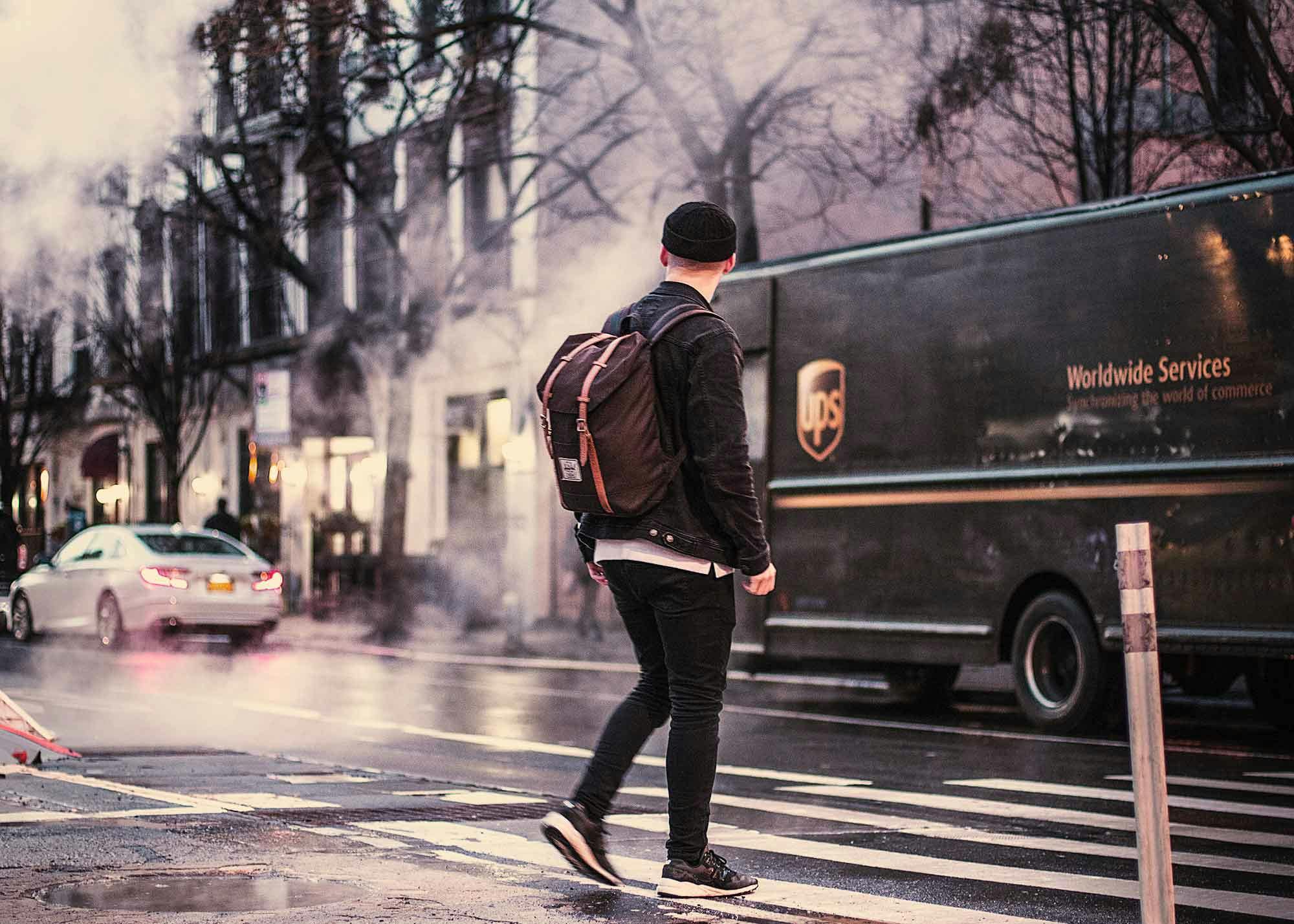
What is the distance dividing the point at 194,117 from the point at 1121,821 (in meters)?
7.28

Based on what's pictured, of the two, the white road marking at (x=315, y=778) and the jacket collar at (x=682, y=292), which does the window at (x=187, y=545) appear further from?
the jacket collar at (x=682, y=292)

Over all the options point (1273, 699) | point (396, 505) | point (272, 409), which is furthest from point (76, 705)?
point (272, 409)

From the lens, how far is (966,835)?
7730mm

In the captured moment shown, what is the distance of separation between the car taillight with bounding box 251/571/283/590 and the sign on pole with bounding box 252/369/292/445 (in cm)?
840

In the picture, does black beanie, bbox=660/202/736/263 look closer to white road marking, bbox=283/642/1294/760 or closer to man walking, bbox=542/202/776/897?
man walking, bbox=542/202/776/897

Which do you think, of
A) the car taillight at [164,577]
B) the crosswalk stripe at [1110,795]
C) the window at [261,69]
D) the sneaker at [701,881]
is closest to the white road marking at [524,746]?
the crosswalk stripe at [1110,795]

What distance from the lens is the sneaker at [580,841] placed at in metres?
5.98

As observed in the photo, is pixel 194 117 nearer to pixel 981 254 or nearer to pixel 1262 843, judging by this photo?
pixel 981 254

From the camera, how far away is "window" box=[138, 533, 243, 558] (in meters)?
22.1

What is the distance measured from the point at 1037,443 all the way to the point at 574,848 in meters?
7.62

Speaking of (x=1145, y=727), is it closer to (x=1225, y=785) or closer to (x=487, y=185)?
(x=1225, y=785)

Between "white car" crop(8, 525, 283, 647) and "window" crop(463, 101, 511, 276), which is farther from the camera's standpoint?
"window" crop(463, 101, 511, 276)

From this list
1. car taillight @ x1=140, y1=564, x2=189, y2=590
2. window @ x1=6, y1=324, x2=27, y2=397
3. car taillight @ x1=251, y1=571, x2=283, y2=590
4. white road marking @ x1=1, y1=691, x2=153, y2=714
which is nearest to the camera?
white road marking @ x1=1, y1=691, x2=153, y2=714

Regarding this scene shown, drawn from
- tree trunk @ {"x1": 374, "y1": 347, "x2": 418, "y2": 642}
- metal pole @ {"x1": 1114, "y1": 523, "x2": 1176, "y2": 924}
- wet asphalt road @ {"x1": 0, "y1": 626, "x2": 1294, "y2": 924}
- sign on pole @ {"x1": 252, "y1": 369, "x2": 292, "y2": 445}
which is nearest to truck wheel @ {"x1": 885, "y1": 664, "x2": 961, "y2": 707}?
wet asphalt road @ {"x1": 0, "y1": 626, "x2": 1294, "y2": 924}
